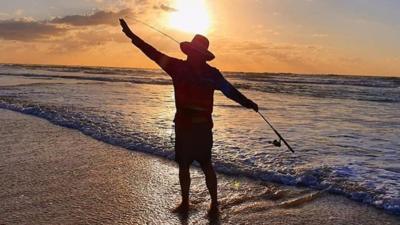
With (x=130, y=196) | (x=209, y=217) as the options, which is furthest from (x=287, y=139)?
(x=209, y=217)

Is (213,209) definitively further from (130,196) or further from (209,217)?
(130,196)

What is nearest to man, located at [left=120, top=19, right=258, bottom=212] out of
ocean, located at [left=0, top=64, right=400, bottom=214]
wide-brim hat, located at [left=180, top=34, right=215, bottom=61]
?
wide-brim hat, located at [left=180, top=34, right=215, bottom=61]

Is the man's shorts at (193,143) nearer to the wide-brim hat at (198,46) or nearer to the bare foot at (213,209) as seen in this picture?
the bare foot at (213,209)

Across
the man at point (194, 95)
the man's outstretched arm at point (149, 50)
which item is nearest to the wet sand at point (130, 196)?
the man at point (194, 95)

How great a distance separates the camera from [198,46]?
495 centimetres

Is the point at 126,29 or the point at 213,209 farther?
the point at 126,29

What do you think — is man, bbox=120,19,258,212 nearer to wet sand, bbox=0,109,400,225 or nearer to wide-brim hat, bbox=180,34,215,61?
wide-brim hat, bbox=180,34,215,61

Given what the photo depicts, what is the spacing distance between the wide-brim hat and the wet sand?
1.79 m

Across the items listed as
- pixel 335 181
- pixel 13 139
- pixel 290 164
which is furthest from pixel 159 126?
pixel 335 181

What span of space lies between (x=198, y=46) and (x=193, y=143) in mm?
1093

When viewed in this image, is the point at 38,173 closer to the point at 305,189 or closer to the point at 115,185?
the point at 115,185

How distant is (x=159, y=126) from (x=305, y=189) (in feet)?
19.1

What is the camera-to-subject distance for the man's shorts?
518 cm

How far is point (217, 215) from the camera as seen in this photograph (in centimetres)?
514
